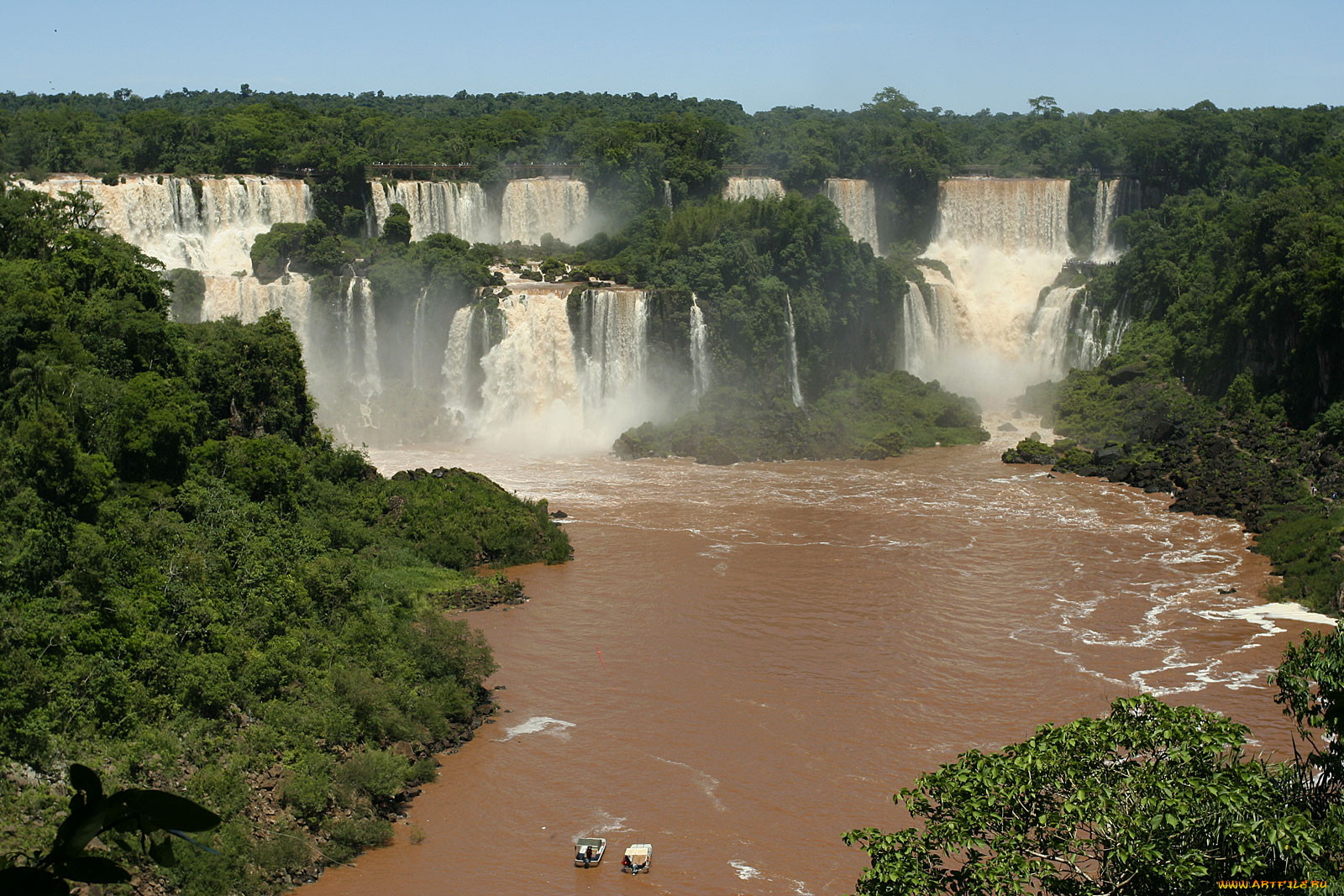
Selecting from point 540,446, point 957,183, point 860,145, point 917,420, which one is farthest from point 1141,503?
point 860,145

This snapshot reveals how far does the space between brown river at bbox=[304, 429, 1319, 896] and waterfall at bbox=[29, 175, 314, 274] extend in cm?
1562

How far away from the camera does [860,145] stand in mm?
58719

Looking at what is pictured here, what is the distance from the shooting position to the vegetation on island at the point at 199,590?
13.7 m

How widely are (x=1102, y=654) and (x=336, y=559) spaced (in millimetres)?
12578

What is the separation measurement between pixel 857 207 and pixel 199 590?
139ft

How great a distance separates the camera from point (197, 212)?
43812mm

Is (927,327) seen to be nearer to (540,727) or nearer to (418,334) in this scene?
(418,334)

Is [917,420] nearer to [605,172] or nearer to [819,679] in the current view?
[605,172]

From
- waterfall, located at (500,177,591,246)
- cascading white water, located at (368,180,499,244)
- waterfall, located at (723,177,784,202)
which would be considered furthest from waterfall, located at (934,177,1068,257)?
cascading white water, located at (368,180,499,244)

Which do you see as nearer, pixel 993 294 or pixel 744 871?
pixel 744 871

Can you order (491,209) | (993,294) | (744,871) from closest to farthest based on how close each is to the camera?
(744,871) → (491,209) → (993,294)

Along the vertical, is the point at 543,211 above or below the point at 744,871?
above

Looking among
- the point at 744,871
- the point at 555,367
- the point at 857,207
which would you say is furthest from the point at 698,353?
the point at 744,871

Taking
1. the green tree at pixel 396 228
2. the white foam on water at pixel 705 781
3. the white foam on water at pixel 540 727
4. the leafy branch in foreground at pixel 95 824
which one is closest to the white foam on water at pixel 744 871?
the white foam on water at pixel 705 781
